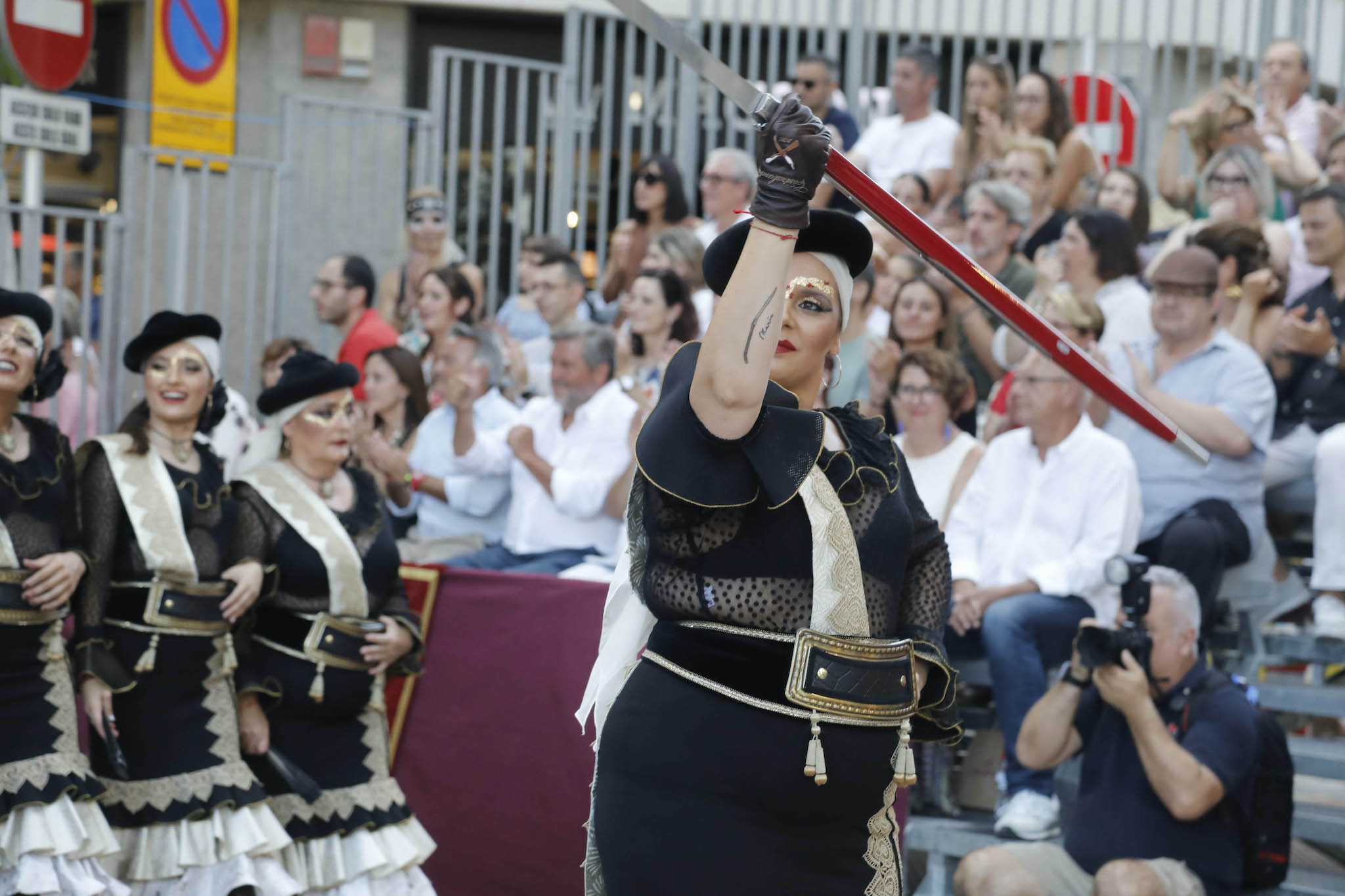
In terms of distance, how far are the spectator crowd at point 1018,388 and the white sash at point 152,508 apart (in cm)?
150

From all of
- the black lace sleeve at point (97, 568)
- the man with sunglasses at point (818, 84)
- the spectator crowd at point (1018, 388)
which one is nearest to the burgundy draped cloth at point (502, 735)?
the spectator crowd at point (1018, 388)

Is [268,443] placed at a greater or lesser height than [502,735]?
greater

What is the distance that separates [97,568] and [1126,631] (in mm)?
3171

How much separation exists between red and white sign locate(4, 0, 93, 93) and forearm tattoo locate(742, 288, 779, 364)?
5.56 meters

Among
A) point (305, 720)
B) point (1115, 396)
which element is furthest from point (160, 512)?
point (1115, 396)

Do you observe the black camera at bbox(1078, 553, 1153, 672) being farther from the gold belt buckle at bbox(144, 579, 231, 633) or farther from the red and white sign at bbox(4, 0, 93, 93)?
the red and white sign at bbox(4, 0, 93, 93)

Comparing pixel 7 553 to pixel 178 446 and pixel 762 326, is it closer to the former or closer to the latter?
pixel 178 446

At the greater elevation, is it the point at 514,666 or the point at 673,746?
the point at 673,746

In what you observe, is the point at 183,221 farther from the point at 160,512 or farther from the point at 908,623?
the point at 908,623

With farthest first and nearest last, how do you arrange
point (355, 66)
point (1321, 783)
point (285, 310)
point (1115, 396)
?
point (355, 66)
point (285, 310)
point (1321, 783)
point (1115, 396)

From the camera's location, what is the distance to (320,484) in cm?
552

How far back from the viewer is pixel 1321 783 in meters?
7.76

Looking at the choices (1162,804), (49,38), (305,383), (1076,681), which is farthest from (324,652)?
(49,38)

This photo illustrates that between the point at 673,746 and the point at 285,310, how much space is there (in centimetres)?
676
